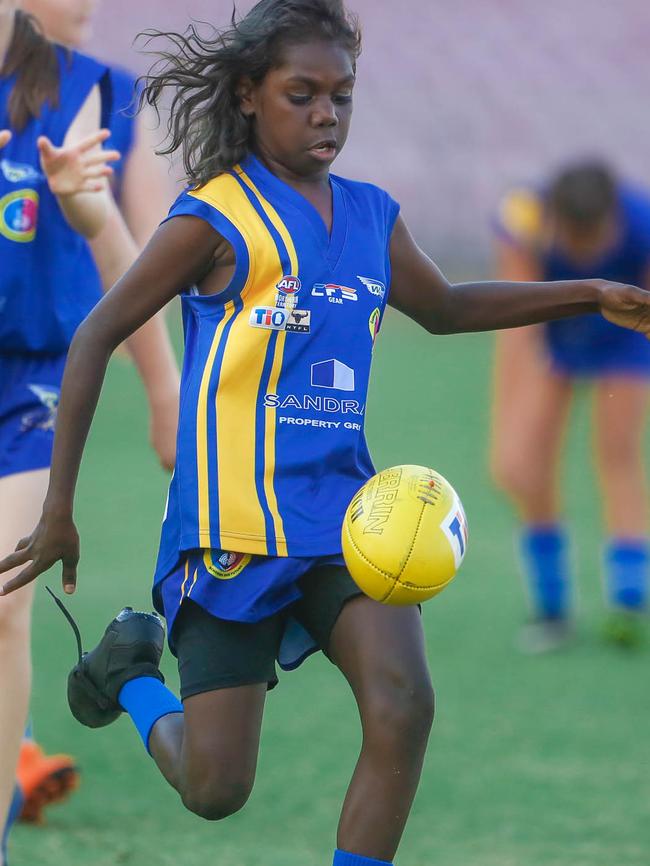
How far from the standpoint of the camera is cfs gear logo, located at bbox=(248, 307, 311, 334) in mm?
3244

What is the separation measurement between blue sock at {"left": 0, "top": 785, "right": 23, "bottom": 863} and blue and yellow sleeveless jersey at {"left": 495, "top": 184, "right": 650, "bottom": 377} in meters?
3.62

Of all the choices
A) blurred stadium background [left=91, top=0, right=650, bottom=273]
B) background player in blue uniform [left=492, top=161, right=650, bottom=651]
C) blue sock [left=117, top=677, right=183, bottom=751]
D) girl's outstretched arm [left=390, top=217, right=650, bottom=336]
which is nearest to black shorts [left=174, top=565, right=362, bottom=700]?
blue sock [left=117, top=677, right=183, bottom=751]

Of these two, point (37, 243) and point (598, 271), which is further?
point (598, 271)

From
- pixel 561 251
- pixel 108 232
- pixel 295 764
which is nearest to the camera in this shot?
pixel 108 232

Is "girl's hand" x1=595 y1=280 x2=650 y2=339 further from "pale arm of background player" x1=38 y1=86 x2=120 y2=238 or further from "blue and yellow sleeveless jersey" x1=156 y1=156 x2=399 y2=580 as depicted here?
"pale arm of background player" x1=38 y1=86 x2=120 y2=238

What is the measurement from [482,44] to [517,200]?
809 inches

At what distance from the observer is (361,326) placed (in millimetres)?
3338

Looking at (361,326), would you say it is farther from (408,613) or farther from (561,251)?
(561,251)

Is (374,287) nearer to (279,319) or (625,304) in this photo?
(279,319)

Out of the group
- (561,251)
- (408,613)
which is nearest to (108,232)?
(408,613)

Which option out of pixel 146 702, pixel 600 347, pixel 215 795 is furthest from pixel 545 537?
pixel 215 795

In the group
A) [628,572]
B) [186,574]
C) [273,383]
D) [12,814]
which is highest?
[273,383]

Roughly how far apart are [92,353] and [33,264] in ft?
3.19

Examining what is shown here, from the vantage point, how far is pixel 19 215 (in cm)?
406
